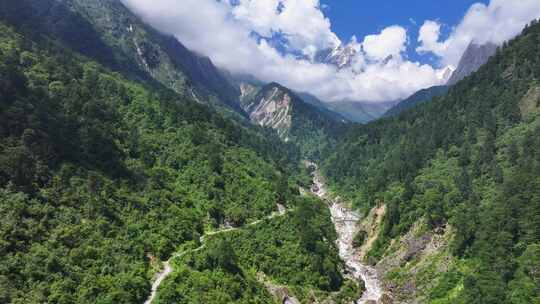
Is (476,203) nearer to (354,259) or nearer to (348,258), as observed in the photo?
(354,259)

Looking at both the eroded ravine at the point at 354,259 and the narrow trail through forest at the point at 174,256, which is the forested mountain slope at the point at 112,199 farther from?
the eroded ravine at the point at 354,259

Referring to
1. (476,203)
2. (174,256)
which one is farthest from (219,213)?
(476,203)

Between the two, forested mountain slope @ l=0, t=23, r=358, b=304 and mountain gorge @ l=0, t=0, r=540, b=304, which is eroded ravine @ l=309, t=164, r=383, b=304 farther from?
forested mountain slope @ l=0, t=23, r=358, b=304

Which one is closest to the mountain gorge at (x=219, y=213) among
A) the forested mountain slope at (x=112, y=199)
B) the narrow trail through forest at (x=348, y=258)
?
the forested mountain slope at (x=112, y=199)

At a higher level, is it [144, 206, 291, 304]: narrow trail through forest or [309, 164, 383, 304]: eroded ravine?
[309, 164, 383, 304]: eroded ravine

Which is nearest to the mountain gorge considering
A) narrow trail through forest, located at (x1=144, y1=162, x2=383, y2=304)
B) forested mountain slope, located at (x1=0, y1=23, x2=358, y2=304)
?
forested mountain slope, located at (x1=0, y1=23, x2=358, y2=304)

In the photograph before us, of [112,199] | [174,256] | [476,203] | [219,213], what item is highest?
[476,203]
